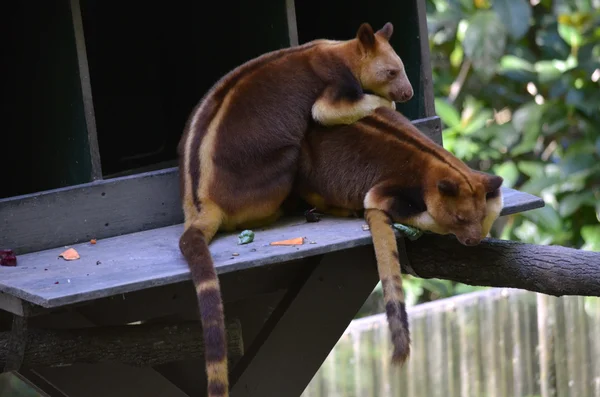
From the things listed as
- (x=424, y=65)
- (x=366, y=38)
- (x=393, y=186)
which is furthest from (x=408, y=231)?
(x=424, y=65)

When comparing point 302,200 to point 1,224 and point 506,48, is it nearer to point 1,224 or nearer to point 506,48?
point 1,224

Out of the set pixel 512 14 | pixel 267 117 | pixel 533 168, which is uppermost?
pixel 267 117

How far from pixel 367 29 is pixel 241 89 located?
57 cm

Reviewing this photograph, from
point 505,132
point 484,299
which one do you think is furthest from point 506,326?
point 505,132

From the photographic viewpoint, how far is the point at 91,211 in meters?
4.15

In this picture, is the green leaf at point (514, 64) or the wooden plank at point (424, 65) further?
the green leaf at point (514, 64)

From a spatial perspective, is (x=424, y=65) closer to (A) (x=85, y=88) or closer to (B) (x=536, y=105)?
(A) (x=85, y=88)

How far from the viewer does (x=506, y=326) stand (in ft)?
27.1

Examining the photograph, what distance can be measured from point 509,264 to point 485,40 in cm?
419

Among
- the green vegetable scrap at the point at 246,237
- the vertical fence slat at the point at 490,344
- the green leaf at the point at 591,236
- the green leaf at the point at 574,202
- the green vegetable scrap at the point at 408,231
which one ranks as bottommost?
the vertical fence slat at the point at 490,344

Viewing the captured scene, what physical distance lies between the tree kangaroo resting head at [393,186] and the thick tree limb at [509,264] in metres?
0.11

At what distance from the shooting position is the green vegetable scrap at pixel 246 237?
3.84 metres

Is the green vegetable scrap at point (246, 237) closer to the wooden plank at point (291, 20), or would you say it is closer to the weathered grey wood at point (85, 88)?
the weathered grey wood at point (85, 88)

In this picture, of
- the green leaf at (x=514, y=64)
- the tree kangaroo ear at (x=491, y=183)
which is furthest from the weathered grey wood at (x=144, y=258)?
the green leaf at (x=514, y=64)
